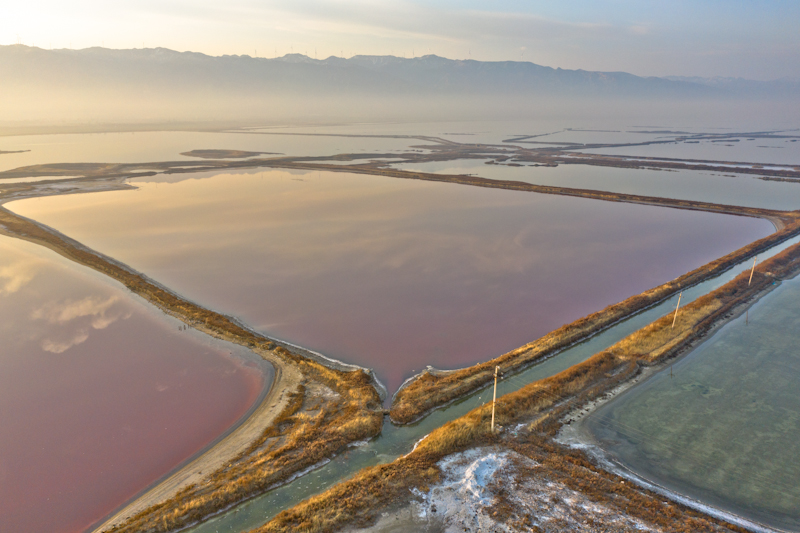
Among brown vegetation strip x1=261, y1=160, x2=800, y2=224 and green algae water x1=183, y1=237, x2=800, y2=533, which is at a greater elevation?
brown vegetation strip x1=261, y1=160, x2=800, y2=224

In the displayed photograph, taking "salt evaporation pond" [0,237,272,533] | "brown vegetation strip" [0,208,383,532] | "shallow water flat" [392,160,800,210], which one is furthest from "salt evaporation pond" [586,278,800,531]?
"shallow water flat" [392,160,800,210]

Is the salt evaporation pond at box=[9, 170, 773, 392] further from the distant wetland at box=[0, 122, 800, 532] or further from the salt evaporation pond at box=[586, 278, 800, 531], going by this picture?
the salt evaporation pond at box=[586, 278, 800, 531]

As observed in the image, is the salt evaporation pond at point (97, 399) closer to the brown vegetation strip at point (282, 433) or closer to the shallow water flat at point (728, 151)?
the brown vegetation strip at point (282, 433)

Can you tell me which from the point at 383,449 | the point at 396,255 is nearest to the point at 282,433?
the point at 383,449

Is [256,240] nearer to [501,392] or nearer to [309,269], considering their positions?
[309,269]

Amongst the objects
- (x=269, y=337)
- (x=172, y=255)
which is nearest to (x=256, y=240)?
(x=172, y=255)

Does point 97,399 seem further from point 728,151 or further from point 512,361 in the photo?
point 728,151
